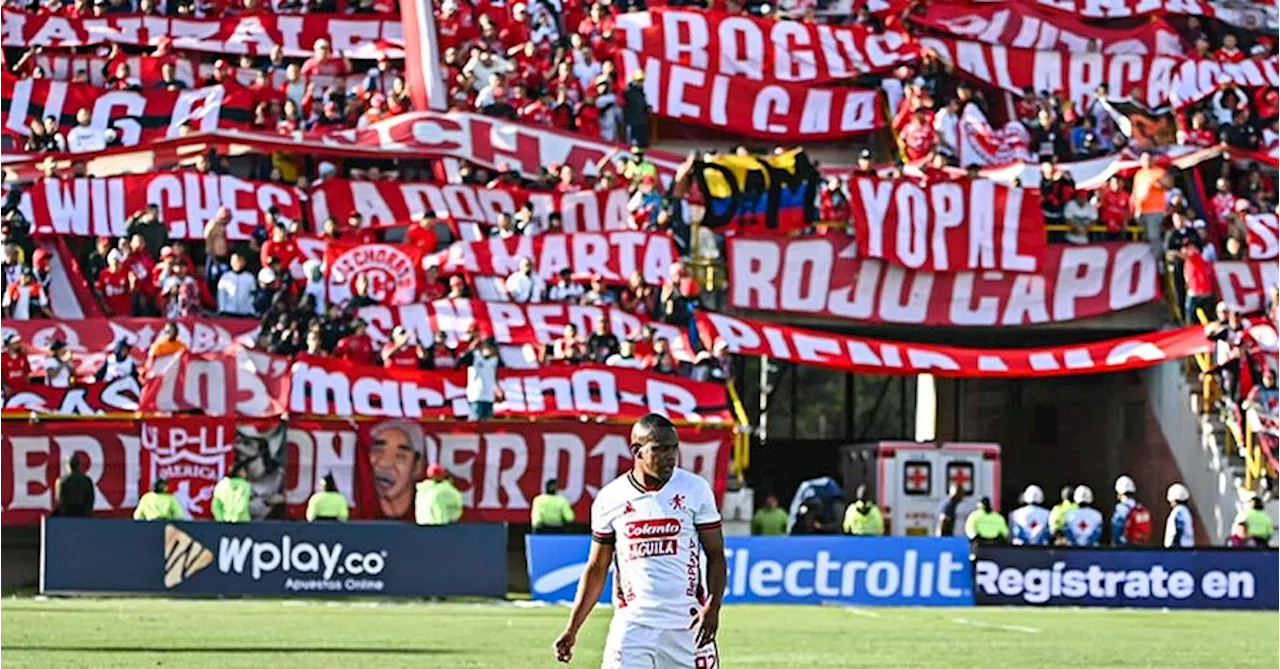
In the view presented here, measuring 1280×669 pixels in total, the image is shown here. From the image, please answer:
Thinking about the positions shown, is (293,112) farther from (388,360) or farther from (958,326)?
(958,326)

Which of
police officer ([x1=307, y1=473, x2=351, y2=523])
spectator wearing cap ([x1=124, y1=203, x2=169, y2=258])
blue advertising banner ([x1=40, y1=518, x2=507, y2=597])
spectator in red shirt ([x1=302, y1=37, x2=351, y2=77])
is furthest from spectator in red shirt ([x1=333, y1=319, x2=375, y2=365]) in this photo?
spectator in red shirt ([x1=302, y1=37, x2=351, y2=77])

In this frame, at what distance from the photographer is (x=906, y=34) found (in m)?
44.5

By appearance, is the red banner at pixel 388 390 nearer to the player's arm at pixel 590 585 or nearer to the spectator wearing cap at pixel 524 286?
the spectator wearing cap at pixel 524 286

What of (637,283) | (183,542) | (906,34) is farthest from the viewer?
(906,34)

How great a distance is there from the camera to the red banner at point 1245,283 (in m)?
38.9

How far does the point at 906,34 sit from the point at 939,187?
5477 millimetres

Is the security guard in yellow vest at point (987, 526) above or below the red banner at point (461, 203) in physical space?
below

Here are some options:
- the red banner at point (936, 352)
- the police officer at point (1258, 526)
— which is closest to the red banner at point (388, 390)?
the red banner at point (936, 352)

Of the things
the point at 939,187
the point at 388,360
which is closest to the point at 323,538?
the point at 388,360

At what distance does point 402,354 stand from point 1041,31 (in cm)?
1697

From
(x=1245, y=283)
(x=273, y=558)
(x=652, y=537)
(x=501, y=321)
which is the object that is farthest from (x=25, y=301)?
(x=652, y=537)

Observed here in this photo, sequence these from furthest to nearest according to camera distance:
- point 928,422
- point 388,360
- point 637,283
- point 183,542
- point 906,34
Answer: point 928,422
point 906,34
point 637,283
point 388,360
point 183,542

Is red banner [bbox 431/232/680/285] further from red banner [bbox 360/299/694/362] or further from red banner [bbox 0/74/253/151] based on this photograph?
red banner [bbox 0/74/253/151]

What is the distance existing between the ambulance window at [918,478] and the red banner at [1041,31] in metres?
10.7
